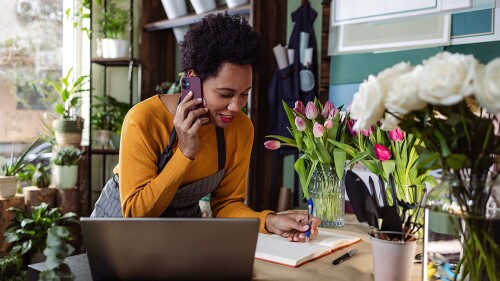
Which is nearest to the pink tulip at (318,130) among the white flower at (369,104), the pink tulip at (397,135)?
the pink tulip at (397,135)

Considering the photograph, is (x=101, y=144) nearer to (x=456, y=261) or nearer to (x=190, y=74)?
(x=190, y=74)

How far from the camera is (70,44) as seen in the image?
406cm

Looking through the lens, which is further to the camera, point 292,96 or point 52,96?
point 52,96

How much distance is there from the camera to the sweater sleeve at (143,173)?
1.46m

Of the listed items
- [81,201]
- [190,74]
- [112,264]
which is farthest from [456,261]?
[81,201]

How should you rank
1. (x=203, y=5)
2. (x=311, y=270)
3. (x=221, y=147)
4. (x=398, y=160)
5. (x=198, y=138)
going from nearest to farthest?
(x=311, y=270), (x=398, y=160), (x=198, y=138), (x=221, y=147), (x=203, y=5)

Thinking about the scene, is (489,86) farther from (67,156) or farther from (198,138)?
(67,156)

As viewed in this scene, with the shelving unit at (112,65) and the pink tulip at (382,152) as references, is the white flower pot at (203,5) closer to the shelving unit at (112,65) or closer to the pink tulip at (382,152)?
the shelving unit at (112,65)

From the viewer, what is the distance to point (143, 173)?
4.87 feet

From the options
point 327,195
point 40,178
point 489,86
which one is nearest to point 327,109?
point 327,195

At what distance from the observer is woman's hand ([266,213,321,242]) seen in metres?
1.37

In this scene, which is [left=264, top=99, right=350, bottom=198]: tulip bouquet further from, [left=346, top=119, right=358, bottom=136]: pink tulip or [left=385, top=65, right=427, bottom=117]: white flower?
[left=385, top=65, right=427, bottom=117]: white flower

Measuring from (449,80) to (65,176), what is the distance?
3219 mm

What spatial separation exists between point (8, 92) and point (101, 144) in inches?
29.5
